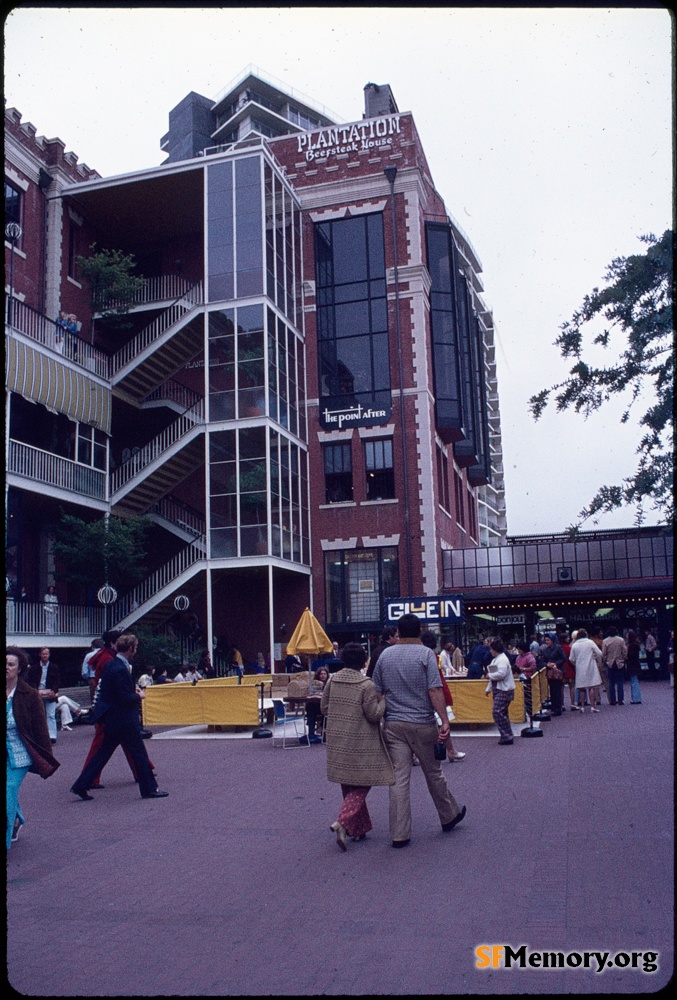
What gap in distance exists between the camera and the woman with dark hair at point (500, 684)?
13.4 metres

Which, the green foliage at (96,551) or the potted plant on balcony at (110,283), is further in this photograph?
the potted plant on balcony at (110,283)

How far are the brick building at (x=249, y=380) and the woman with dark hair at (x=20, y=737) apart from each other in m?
16.0

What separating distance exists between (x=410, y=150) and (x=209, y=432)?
1318 centimetres

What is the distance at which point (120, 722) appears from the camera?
33.1 feet

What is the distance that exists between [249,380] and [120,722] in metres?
19.0

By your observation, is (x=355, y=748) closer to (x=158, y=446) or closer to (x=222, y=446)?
(x=222, y=446)

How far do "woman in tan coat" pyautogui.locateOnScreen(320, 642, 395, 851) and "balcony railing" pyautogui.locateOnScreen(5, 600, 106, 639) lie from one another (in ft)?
52.1

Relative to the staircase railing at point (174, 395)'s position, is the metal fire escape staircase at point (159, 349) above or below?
above

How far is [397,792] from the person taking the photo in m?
7.52

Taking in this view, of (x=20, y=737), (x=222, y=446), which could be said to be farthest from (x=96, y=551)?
(x=20, y=737)

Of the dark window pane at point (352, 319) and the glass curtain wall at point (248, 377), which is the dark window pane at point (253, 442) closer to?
the glass curtain wall at point (248, 377)

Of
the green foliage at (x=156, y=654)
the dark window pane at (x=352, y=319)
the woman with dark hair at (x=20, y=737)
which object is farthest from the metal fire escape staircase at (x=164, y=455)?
the woman with dark hair at (x=20, y=737)

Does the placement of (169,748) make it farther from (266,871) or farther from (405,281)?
(405,281)

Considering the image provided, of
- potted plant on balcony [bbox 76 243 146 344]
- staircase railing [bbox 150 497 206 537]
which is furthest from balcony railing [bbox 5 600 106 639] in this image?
potted plant on balcony [bbox 76 243 146 344]
